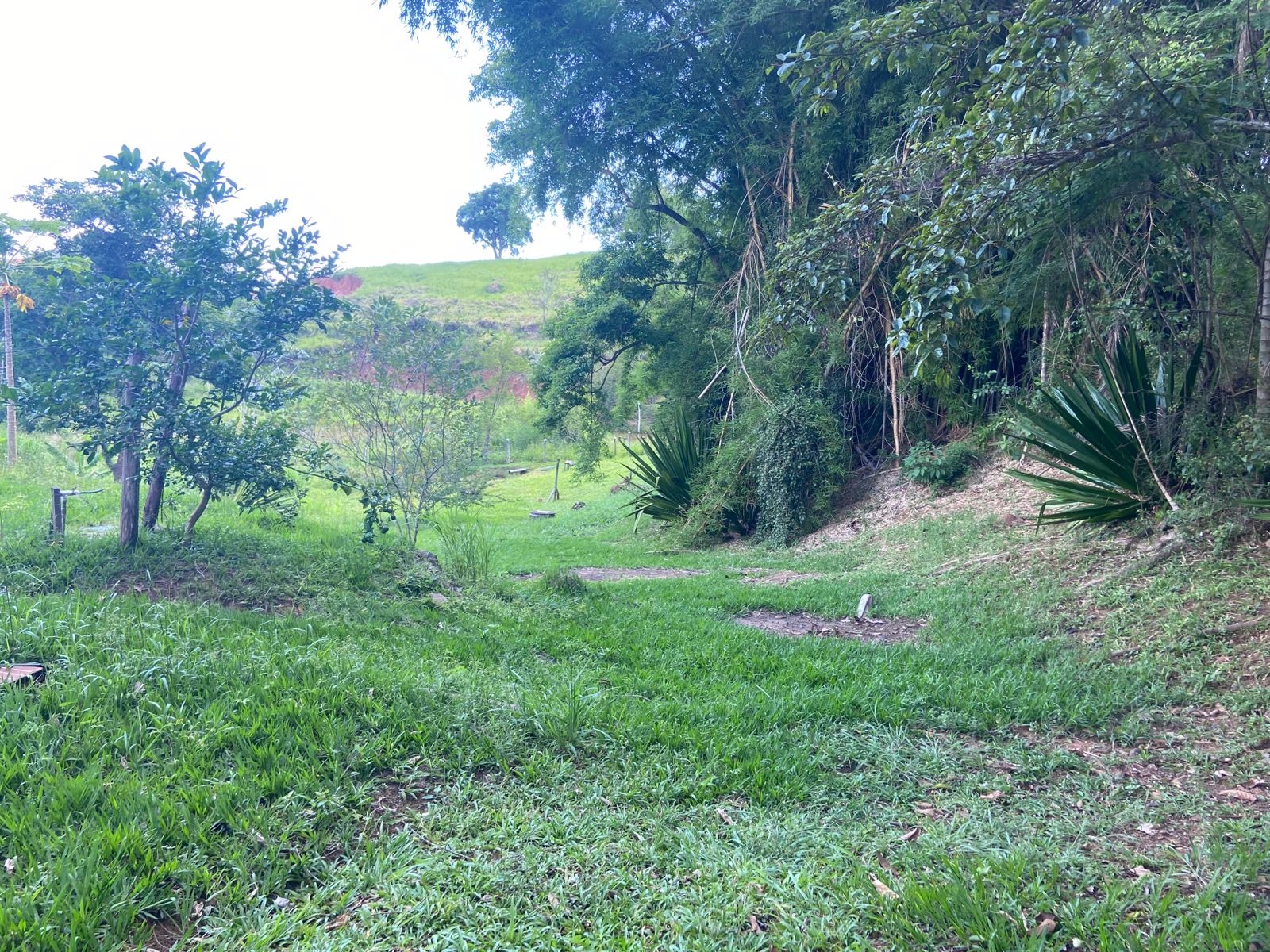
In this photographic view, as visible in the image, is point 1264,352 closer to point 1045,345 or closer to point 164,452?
point 1045,345

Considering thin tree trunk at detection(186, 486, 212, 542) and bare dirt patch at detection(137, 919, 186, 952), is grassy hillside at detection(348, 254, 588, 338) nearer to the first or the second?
thin tree trunk at detection(186, 486, 212, 542)

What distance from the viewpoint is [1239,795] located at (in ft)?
9.50

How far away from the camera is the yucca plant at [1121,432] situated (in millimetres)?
5824

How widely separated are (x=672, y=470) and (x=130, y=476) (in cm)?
856

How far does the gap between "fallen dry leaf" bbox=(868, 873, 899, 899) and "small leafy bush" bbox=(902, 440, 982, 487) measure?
29.1 ft

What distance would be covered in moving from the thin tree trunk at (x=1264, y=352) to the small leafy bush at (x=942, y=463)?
5.26 m

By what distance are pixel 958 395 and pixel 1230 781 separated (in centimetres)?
864

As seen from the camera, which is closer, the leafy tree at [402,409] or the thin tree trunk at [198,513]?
the thin tree trunk at [198,513]

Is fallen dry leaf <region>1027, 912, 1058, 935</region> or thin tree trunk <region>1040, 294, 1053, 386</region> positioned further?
thin tree trunk <region>1040, 294, 1053, 386</region>

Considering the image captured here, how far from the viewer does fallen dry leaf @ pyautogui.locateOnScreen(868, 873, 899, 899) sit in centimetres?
218

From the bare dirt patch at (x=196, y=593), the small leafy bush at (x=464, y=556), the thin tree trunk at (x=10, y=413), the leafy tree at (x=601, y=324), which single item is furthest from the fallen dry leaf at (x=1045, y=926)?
the thin tree trunk at (x=10, y=413)

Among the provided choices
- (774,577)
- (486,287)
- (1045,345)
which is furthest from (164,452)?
(486,287)

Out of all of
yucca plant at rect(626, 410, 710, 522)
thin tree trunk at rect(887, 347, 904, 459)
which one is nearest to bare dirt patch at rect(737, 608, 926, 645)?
thin tree trunk at rect(887, 347, 904, 459)

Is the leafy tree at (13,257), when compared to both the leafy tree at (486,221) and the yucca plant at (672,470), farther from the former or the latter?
the leafy tree at (486,221)
